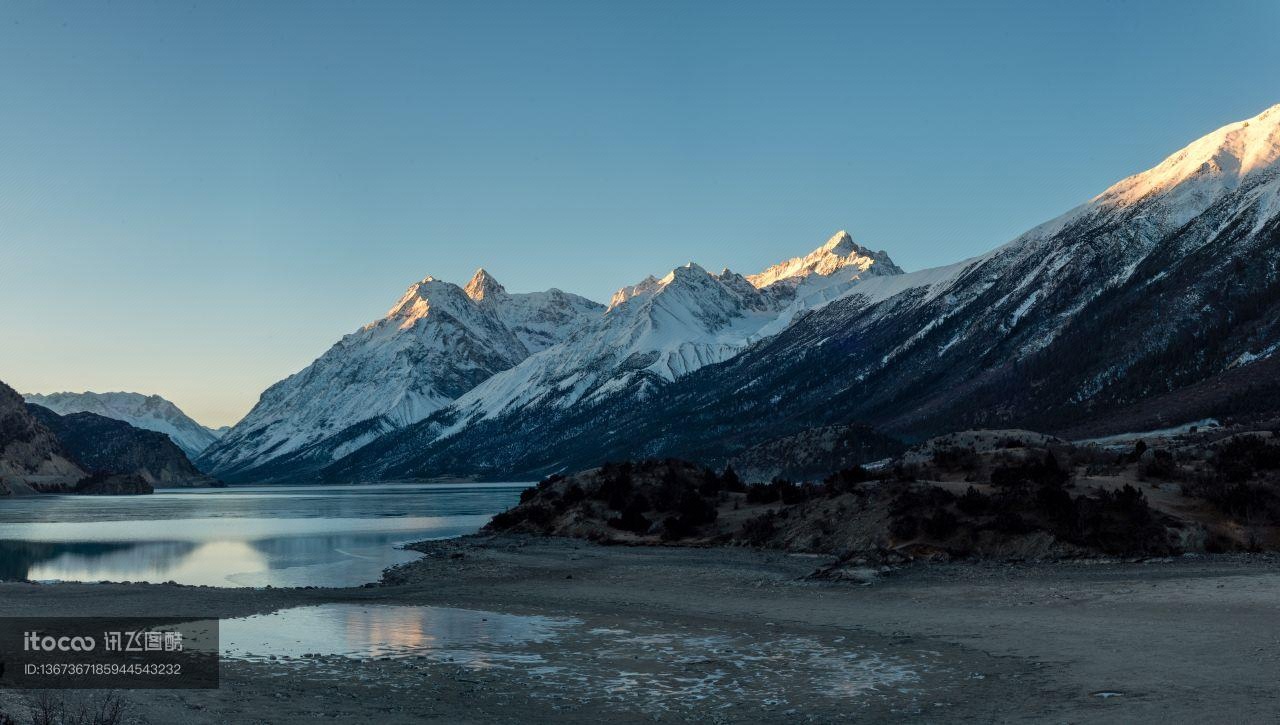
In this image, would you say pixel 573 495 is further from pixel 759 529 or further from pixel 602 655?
pixel 602 655

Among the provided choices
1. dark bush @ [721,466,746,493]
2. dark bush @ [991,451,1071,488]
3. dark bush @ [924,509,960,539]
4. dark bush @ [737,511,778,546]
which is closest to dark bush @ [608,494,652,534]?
dark bush @ [737,511,778,546]

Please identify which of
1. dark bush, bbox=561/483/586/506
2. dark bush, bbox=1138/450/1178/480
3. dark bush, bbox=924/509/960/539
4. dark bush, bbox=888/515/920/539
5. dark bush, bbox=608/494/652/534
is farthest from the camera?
dark bush, bbox=561/483/586/506

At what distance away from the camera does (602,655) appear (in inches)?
1004

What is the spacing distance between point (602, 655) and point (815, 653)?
5272 mm

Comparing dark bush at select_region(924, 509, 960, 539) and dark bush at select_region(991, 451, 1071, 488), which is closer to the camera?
dark bush at select_region(924, 509, 960, 539)

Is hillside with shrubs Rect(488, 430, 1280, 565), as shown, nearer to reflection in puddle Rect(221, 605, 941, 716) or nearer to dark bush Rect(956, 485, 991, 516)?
dark bush Rect(956, 485, 991, 516)

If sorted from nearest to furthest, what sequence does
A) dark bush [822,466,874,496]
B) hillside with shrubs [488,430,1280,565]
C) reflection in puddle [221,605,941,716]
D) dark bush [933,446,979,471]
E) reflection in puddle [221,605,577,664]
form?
1. reflection in puddle [221,605,941,716]
2. reflection in puddle [221,605,577,664]
3. hillside with shrubs [488,430,1280,565]
4. dark bush [822,466,874,496]
5. dark bush [933,446,979,471]

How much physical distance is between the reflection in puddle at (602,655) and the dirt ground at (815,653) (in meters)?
0.11

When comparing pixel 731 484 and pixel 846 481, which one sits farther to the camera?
pixel 731 484

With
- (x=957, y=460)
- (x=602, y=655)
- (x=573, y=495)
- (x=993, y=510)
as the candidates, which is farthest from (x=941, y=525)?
(x=573, y=495)

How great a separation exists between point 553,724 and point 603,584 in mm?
24393

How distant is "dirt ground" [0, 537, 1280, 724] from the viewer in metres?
18.7

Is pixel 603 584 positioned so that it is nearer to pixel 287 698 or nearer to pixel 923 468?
pixel 287 698

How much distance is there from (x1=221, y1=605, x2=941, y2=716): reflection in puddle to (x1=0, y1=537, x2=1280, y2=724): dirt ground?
111mm
